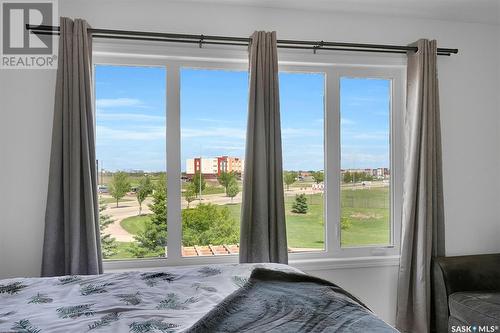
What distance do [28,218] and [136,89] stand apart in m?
1.16

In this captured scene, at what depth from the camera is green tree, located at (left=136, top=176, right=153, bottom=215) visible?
269 centimetres

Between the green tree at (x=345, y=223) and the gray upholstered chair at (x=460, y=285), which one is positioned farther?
the green tree at (x=345, y=223)

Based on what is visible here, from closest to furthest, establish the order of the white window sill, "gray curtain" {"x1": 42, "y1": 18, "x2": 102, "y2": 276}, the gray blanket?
the gray blanket, "gray curtain" {"x1": 42, "y1": 18, "x2": 102, "y2": 276}, the white window sill

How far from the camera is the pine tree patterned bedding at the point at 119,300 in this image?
4.02 ft

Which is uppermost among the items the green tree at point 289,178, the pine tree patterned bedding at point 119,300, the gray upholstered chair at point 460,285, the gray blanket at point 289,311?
the green tree at point 289,178

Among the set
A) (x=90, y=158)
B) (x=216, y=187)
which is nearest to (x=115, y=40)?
(x=90, y=158)

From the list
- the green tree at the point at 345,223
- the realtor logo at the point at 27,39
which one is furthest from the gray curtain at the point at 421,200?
the realtor logo at the point at 27,39

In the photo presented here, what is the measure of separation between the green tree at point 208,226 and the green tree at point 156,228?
0.15m

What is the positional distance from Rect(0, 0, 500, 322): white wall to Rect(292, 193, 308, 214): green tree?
0.52 meters

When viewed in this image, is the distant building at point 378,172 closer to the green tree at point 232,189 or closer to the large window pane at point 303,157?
the large window pane at point 303,157

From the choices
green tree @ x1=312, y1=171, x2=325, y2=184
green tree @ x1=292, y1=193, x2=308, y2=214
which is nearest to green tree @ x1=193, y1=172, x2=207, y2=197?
green tree @ x1=292, y1=193, x2=308, y2=214

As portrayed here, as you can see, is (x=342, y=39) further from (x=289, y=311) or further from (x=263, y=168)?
(x=289, y=311)

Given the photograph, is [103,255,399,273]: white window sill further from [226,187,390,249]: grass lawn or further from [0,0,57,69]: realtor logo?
[0,0,57,69]: realtor logo

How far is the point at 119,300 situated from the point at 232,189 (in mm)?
1447
